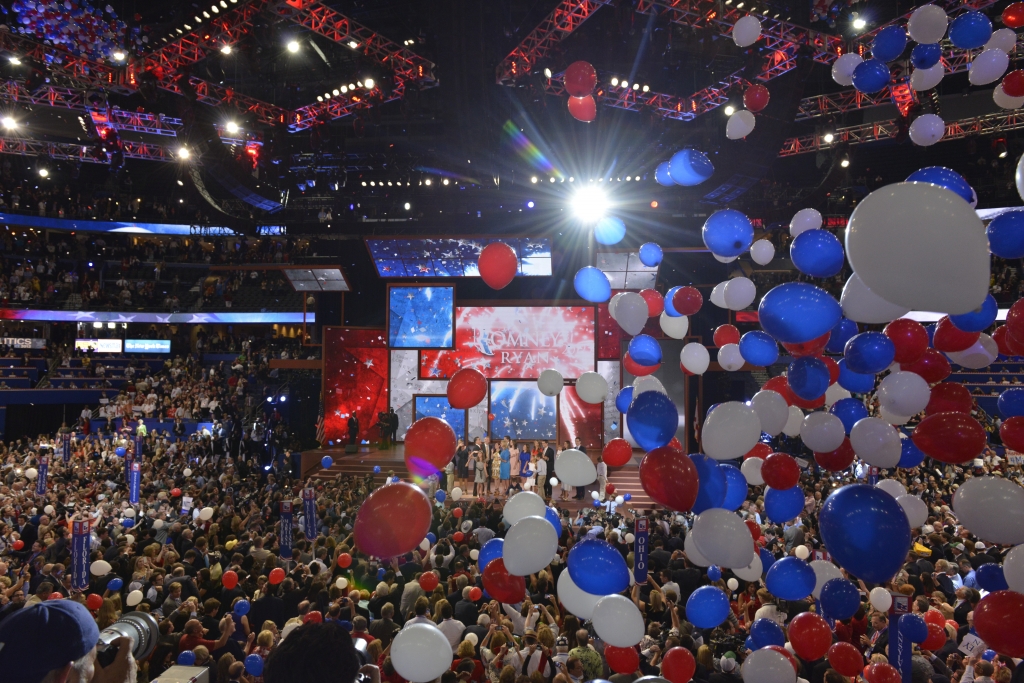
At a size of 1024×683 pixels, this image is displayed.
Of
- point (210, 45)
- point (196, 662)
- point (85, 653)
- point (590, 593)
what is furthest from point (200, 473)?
point (85, 653)

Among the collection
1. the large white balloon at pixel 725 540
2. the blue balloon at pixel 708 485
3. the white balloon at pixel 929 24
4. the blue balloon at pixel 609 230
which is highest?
the white balloon at pixel 929 24

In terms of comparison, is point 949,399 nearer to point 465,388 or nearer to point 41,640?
point 465,388

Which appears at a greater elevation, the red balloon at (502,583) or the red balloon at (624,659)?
the red balloon at (502,583)

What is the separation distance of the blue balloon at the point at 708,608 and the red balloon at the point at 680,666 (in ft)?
1.07

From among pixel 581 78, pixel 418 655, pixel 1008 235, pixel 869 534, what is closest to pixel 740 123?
pixel 581 78

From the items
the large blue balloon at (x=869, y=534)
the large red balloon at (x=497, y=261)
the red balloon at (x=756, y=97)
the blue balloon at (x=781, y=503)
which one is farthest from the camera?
the red balloon at (x=756, y=97)

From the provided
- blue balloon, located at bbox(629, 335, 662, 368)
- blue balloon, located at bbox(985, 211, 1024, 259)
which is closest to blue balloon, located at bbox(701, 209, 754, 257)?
blue balloon, located at bbox(629, 335, 662, 368)

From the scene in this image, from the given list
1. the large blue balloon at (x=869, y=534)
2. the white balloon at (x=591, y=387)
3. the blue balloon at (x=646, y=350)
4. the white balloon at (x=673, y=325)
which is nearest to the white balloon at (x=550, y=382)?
the white balloon at (x=591, y=387)

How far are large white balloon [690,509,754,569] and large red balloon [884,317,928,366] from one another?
1.40 m

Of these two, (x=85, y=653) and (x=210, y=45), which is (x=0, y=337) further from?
(x=85, y=653)

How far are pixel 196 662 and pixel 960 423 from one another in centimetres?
469

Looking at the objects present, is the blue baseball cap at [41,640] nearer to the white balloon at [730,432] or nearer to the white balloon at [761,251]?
the white balloon at [730,432]

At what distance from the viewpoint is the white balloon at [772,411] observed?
4.14 metres

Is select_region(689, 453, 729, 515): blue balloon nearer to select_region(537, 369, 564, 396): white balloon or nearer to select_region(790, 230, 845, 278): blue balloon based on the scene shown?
select_region(790, 230, 845, 278): blue balloon
